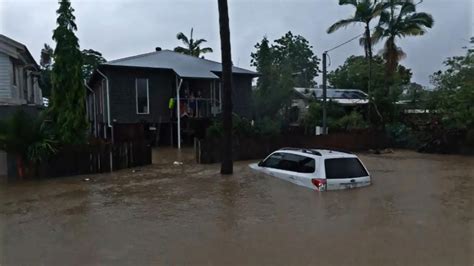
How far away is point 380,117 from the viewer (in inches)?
976

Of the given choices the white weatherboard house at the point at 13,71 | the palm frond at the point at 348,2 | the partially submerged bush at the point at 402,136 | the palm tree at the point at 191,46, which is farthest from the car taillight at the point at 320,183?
the palm tree at the point at 191,46

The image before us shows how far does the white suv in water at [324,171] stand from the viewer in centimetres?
988

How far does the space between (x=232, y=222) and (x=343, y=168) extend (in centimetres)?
353

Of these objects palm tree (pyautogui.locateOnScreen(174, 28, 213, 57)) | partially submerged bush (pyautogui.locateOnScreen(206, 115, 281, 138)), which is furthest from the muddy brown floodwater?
palm tree (pyautogui.locateOnScreen(174, 28, 213, 57))

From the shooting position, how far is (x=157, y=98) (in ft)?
75.7

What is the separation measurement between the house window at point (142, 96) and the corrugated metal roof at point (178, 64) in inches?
38.2

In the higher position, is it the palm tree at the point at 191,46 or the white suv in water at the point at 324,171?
the palm tree at the point at 191,46

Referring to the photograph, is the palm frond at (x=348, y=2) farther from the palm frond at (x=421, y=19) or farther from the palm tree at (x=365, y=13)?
the palm frond at (x=421, y=19)

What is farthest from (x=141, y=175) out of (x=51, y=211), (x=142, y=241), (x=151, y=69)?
(x=151, y=69)

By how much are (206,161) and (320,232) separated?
32.3ft

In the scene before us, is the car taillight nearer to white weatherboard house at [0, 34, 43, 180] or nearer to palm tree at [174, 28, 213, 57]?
white weatherboard house at [0, 34, 43, 180]

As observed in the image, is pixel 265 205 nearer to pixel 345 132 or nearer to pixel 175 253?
pixel 175 253

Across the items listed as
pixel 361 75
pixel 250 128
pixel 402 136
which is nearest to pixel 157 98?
pixel 250 128

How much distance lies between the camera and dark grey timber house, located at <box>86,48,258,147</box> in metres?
22.1
